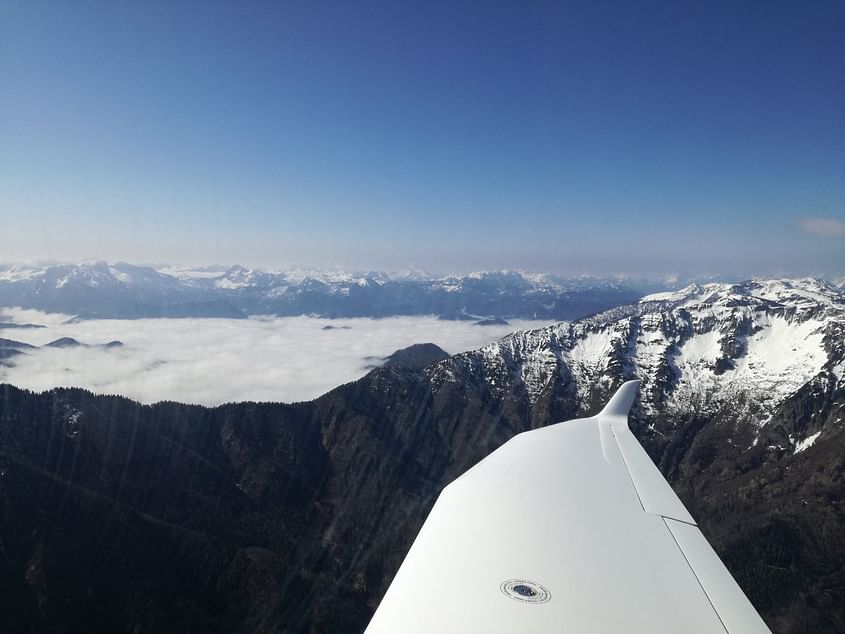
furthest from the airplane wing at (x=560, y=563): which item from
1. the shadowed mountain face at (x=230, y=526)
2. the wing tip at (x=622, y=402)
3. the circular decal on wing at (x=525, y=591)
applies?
the shadowed mountain face at (x=230, y=526)

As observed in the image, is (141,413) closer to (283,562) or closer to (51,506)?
(51,506)

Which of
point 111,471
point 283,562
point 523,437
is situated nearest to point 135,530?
point 111,471

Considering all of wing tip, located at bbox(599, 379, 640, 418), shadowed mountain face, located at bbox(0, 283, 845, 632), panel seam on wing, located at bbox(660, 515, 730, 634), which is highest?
wing tip, located at bbox(599, 379, 640, 418)

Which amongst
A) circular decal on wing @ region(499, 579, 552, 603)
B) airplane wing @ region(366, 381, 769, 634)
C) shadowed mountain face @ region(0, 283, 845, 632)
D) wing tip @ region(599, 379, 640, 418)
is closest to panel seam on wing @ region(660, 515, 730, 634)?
airplane wing @ region(366, 381, 769, 634)

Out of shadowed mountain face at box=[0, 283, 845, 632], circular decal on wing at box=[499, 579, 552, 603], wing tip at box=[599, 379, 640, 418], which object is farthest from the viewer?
Result: shadowed mountain face at box=[0, 283, 845, 632]

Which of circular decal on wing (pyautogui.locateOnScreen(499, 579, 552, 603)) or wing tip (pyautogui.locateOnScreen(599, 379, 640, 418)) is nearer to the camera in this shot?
circular decal on wing (pyautogui.locateOnScreen(499, 579, 552, 603))

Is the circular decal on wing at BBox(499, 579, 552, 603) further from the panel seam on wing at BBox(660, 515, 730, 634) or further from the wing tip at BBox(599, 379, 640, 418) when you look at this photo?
the wing tip at BBox(599, 379, 640, 418)

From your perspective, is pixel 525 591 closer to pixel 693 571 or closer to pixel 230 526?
pixel 693 571
